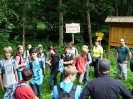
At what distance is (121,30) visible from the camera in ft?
40.4

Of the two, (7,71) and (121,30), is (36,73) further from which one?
(121,30)

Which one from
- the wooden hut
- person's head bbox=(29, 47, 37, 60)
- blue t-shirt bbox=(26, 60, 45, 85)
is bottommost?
blue t-shirt bbox=(26, 60, 45, 85)

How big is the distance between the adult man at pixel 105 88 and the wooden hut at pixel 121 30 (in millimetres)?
8767

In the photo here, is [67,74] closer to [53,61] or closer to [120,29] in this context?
[53,61]

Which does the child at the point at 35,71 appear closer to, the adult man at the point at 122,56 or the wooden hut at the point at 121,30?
the adult man at the point at 122,56

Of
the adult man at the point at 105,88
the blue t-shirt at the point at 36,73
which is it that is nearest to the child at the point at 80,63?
the blue t-shirt at the point at 36,73

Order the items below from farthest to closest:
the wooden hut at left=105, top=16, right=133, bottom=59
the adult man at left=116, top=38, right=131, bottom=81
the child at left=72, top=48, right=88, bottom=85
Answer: the wooden hut at left=105, top=16, right=133, bottom=59
the adult man at left=116, top=38, right=131, bottom=81
the child at left=72, top=48, right=88, bottom=85

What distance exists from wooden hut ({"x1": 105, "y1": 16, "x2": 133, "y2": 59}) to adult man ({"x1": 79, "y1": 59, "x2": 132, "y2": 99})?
8.77 metres

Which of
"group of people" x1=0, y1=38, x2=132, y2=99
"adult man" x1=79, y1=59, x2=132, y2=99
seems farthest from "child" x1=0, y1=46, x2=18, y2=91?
"adult man" x1=79, y1=59, x2=132, y2=99

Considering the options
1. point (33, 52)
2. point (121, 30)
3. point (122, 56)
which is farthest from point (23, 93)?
point (121, 30)

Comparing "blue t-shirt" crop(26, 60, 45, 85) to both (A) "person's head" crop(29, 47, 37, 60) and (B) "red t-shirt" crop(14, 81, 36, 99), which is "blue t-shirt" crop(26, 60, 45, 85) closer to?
(A) "person's head" crop(29, 47, 37, 60)

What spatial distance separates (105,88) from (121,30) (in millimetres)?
9185

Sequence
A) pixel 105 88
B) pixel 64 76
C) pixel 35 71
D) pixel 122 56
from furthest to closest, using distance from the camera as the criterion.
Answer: pixel 122 56 → pixel 35 71 → pixel 64 76 → pixel 105 88

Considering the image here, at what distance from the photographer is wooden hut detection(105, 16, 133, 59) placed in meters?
12.0
